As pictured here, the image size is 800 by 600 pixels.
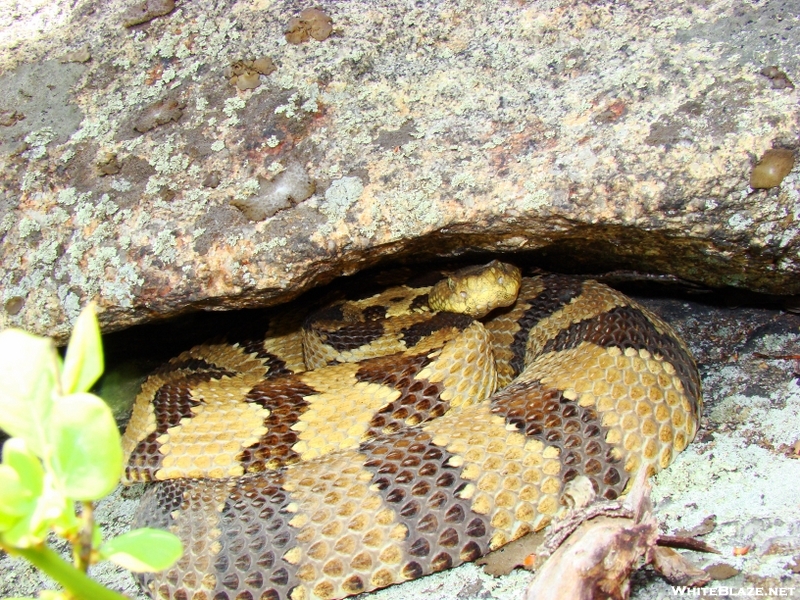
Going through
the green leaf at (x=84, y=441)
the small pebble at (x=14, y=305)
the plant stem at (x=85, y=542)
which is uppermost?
the green leaf at (x=84, y=441)

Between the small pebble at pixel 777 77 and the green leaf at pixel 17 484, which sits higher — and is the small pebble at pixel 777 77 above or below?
below

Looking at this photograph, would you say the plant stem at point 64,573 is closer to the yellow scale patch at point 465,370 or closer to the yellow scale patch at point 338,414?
the yellow scale patch at point 338,414

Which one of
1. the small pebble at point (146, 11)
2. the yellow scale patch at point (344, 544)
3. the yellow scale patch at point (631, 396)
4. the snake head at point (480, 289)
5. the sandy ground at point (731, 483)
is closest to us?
the sandy ground at point (731, 483)

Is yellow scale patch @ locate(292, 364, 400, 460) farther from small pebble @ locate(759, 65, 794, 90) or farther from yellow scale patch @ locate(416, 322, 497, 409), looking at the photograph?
small pebble @ locate(759, 65, 794, 90)

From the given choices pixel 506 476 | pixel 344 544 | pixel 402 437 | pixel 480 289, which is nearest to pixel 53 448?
pixel 344 544

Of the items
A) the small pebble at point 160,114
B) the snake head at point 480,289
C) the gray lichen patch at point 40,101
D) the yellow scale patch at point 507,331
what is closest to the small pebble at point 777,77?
the snake head at point 480,289

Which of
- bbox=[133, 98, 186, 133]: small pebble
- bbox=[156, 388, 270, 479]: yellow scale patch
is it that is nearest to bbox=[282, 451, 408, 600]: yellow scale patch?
bbox=[156, 388, 270, 479]: yellow scale patch

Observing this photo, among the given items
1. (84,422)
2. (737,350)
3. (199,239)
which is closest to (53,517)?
(84,422)
